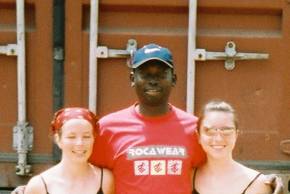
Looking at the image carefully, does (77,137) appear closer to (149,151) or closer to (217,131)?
(149,151)

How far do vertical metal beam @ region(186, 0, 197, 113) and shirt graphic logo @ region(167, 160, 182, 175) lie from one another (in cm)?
87

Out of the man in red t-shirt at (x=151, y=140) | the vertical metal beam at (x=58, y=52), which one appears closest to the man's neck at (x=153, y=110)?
the man in red t-shirt at (x=151, y=140)

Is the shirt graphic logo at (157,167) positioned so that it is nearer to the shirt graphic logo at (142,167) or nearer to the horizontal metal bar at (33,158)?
the shirt graphic logo at (142,167)

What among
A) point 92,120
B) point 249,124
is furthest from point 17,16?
point 249,124

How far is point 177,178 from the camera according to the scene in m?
2.75

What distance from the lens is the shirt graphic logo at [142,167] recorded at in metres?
2.73

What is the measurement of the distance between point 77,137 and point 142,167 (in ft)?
0.90

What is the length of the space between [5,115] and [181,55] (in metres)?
0.96

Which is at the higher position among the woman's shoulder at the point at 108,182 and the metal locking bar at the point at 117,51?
A: the metal locking bar at the point at 117,51

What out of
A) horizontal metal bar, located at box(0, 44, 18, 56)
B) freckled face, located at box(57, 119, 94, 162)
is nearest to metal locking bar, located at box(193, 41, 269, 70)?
horizontal metal bar, located at box(0, 44, 18, 56)

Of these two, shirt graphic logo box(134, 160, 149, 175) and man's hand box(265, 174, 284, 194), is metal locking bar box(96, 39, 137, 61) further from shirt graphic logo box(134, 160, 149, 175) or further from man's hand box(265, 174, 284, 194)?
man's hand box(265, 174, 284, 194)

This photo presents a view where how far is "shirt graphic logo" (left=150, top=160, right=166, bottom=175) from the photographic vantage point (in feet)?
8.97

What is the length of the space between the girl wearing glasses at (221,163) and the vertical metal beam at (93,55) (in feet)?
3.02

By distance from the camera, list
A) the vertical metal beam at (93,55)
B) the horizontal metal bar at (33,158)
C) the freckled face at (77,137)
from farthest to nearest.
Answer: the horizontal metal bar at (33,158), the vertical metal beam at (93,55), the freckled face at (77,137)
